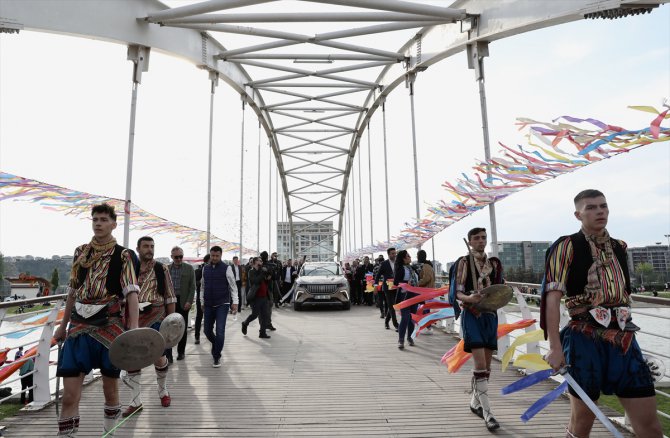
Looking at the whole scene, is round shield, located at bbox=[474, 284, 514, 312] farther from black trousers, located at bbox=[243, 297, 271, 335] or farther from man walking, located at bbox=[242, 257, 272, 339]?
black trousers, located at bbox=[243, 297, 271, 335]

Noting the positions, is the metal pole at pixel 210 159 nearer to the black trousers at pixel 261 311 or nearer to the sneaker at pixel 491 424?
the black trousers at pixel 261 311

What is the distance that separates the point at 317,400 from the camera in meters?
4.14

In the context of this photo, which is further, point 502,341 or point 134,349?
point 502,341

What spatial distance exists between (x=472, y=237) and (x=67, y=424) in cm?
320

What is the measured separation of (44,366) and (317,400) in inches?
104

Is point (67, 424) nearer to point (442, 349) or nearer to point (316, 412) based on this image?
point (316, 412)

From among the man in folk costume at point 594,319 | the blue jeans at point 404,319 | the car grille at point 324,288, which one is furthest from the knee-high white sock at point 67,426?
the car grille at point 324,288

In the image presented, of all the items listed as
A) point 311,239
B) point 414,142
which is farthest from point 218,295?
point 311,239

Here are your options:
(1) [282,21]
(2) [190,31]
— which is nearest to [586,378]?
(1) [282,21]

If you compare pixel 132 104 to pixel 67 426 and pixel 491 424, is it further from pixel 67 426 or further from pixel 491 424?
pixel 491 424

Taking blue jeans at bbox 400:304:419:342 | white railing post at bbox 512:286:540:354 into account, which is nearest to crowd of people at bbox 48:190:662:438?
white railing post at bbox 512:286:540:354

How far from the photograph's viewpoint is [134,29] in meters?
9.60

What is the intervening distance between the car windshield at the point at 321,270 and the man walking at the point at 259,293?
5.35m

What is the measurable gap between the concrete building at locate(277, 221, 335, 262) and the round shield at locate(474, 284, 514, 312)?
48009 millimetres
